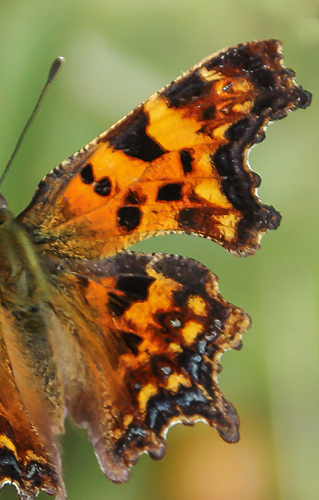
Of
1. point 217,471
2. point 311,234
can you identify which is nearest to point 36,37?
point 311,234

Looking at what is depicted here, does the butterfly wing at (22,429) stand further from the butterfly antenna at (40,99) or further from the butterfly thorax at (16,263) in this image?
the butterfly antenna at (40,99)

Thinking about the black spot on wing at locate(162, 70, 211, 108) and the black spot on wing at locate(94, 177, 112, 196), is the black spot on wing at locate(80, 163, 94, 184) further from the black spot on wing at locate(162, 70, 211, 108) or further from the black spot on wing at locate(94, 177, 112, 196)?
the black spot on wing at locate(162, 70, 211, 108)

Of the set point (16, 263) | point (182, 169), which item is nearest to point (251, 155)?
point (182, 169)

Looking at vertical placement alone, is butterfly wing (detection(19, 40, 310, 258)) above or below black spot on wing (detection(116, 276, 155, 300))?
above

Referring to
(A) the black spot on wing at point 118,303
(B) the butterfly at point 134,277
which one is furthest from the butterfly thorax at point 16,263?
(A) the black spot on wing at point 118,303

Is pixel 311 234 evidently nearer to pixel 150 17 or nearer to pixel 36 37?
pixel 150 17

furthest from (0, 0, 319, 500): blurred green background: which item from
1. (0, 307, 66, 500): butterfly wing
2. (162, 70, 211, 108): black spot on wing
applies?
(162, 70, 211, 108): black spot on wing

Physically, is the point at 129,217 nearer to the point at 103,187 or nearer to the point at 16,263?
the point at 103,187
